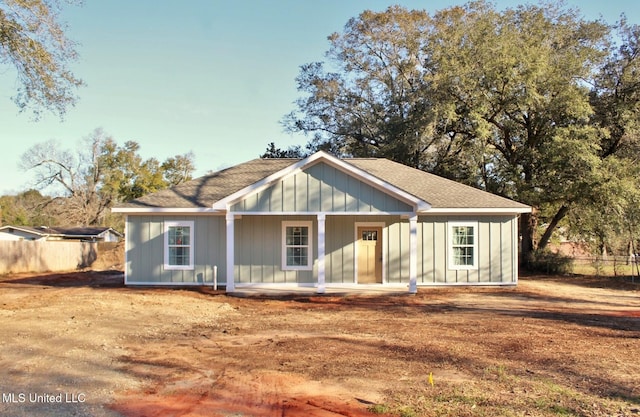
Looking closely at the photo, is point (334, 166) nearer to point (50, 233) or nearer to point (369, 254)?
point (369, 254)

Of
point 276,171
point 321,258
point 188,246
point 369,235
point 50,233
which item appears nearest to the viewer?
point 321,258

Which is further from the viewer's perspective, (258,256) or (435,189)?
(435,189)

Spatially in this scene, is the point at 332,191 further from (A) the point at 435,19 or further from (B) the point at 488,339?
(A) the point at 435,19

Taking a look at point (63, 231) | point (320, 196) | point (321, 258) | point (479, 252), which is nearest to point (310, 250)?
point (321, 258)

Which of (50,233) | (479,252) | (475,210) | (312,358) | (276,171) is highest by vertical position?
(276,171)

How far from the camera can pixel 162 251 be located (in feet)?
58.9

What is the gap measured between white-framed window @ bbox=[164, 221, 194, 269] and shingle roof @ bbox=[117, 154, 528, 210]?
71cm

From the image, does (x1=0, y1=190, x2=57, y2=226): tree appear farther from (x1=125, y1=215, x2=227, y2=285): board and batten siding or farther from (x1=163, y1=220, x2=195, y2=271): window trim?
(x1=163, y1=220, x2=195, y2=271): window trim

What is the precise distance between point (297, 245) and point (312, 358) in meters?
10.2

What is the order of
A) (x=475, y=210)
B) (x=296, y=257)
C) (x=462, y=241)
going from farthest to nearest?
(x=462, y=241)
(x=296, y=257)
(x=475, y=210)

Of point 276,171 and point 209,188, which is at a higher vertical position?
point 276,171

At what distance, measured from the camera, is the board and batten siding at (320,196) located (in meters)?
16.1

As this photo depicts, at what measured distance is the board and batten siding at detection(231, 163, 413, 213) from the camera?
1606cm

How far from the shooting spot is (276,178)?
52.4 ft
